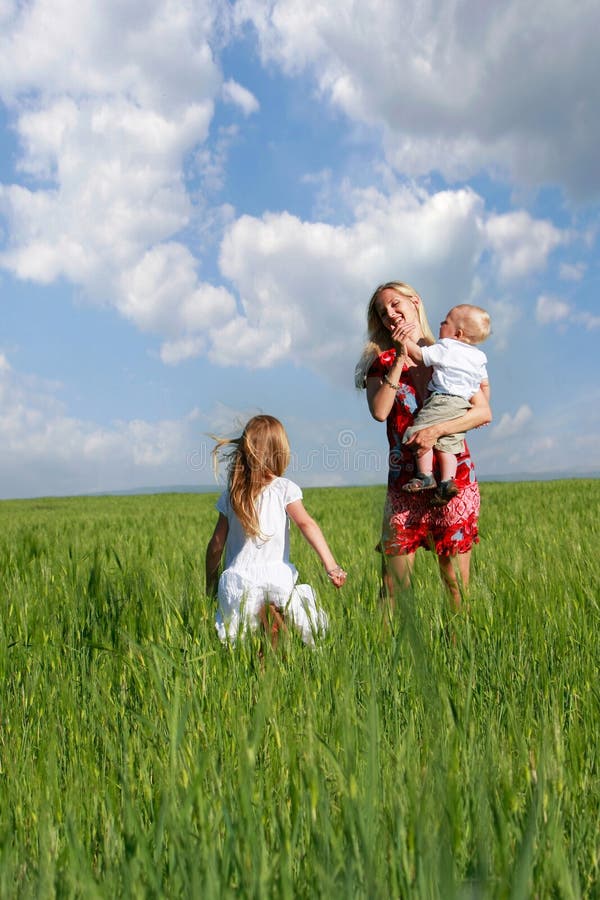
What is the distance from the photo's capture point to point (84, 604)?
3.68m

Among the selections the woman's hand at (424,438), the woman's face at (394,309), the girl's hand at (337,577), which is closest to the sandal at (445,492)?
the woman's hand at (424,438)

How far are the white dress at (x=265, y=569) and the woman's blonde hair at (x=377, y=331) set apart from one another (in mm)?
703

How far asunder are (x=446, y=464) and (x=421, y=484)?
0.73 ft

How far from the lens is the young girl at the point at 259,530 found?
136 inches

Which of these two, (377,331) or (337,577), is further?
(377,331)

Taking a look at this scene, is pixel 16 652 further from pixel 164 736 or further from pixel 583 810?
pixel 583 810

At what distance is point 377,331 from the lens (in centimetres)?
387

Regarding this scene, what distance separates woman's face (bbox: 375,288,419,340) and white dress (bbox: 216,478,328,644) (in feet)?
3.20

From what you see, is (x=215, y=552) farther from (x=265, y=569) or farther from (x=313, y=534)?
(x=313, y=534)

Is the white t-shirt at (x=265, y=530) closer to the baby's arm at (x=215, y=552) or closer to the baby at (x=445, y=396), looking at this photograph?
the baby's arm at (x=215, y=552)

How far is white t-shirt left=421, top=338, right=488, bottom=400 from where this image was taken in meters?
3.88

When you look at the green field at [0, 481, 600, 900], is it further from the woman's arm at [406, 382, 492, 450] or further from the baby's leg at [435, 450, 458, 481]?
the woman's arm at [406, 382, 492, 450]

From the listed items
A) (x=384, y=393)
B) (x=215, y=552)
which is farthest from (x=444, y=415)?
(x=215, y=552)

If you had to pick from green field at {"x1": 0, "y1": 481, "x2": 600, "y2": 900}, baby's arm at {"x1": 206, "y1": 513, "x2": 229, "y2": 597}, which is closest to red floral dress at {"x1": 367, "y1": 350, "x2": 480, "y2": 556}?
green field at {"x1": 0, "y1": 481, "x2": 600, "y2": 900}
